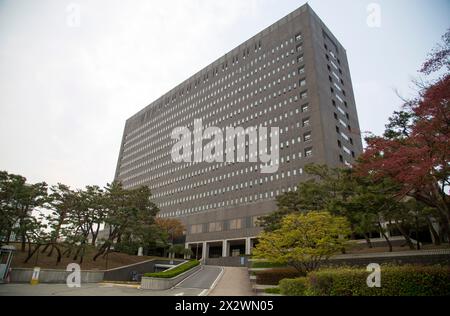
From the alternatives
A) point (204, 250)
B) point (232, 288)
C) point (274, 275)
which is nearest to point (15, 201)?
point (232, 288)

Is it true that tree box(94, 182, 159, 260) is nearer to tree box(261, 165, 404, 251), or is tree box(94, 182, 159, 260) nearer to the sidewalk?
the sidewalk

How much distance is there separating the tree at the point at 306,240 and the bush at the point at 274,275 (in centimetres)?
163

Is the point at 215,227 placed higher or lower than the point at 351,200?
lower

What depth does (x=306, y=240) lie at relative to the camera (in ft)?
67.8

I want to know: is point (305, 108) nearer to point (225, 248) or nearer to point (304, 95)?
point (304, 95)

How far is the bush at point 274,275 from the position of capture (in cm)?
2356

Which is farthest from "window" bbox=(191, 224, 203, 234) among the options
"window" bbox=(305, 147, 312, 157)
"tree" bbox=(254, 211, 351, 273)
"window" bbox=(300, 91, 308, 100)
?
"tree" bbox=(254, 211, 351, 273)

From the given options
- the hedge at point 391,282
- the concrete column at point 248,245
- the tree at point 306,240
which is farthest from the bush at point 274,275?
the concrete column at point 248,245

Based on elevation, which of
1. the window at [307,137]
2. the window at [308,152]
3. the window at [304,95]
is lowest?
the window at [308,152]

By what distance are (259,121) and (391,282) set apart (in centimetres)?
6103

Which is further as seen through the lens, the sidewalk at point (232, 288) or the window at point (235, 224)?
the window at point (235, 224)

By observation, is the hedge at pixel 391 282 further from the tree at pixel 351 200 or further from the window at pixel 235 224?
the window at pixel 235 224

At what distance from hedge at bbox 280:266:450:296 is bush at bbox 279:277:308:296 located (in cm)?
190

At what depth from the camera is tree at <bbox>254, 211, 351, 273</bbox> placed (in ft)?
66.6
